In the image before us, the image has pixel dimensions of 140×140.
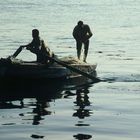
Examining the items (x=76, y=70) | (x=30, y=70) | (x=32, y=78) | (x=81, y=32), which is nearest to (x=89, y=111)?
(x=30, y=70)

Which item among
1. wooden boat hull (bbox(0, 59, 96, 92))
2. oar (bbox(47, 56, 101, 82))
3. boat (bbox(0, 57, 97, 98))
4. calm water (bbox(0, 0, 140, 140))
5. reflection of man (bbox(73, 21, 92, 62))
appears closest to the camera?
calm water (bbox(0, 0, 140, 140))

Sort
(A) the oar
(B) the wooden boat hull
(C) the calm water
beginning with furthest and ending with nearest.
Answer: (A) the oar → (B) the wooden boat hull → (C) the calm water

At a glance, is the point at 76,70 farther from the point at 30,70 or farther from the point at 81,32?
the point at 81,32

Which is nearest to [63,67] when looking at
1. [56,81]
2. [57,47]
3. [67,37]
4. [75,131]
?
[56,81]

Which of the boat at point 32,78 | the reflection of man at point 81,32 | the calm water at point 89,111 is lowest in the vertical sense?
the calm water at point 89,111

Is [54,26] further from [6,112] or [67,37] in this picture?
[6,112]

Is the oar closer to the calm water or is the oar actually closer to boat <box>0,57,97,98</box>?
boat <box>0,57,97,98</box>

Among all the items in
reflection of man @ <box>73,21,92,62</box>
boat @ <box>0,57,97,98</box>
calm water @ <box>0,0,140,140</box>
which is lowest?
calm water @ <box>0,0,140,140</box>

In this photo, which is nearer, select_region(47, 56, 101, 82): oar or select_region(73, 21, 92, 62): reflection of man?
select_region(47, 56, 101, 82): oar

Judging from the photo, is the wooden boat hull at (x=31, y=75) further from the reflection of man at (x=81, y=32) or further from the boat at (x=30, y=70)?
the reflection of man at (x=81, y=32)

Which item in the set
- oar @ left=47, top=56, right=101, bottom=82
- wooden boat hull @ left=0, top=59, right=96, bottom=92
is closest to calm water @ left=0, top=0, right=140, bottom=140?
oar @ left=47, top=56, right=101, bottom=82

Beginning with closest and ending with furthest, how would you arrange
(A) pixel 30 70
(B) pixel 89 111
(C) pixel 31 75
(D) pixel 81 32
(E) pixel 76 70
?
1. (B) pixel 89 111
2. (A) pixel 30 70
3. (C) pixel 31 75
4. (E) pixel 76 70
5. (D) pixel 81 32

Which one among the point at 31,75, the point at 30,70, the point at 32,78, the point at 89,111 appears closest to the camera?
the point at 89,111

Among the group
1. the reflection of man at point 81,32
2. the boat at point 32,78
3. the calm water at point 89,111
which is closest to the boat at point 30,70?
the boat at point 32,78
